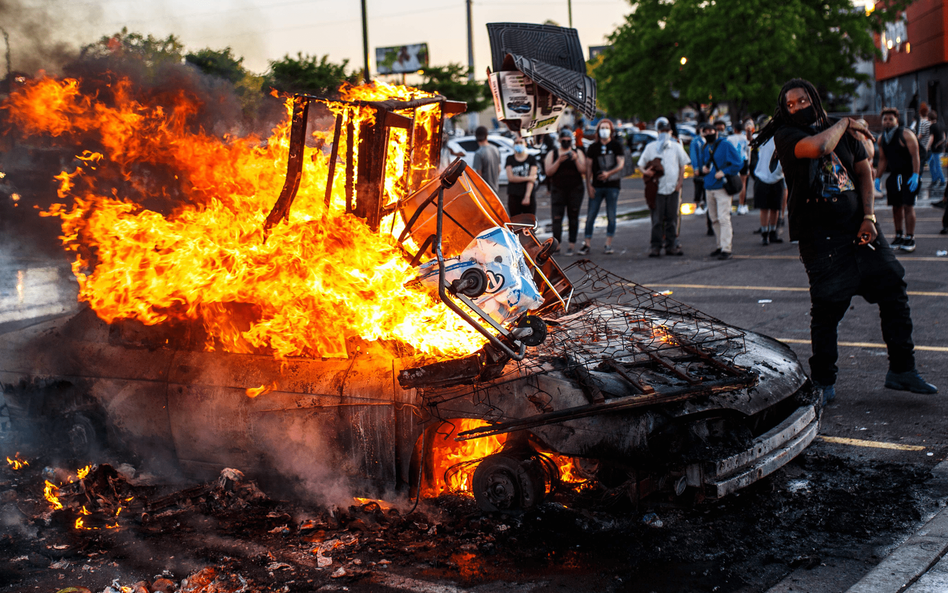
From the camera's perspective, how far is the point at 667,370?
13.3 feet

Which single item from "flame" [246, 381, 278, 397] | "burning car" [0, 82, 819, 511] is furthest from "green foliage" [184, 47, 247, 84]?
"flame" [246, 381, 278, 397]

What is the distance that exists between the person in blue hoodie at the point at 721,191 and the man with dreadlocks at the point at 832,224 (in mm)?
6453

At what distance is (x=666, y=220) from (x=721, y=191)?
871mm

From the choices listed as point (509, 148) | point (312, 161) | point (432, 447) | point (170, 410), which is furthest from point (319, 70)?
point (509, 148)

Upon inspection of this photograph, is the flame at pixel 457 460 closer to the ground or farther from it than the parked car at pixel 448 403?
closer to the ground

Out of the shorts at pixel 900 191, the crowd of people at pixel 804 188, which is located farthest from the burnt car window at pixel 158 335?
the shorts at pixel 900 191

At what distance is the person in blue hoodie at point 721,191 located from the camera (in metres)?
11.9

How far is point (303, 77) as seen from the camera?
308 inches

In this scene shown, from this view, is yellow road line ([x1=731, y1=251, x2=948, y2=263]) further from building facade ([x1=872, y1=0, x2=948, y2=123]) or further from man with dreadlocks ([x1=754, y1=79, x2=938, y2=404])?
building facade ([x1=872, y1=0, x2=948, y2=123])

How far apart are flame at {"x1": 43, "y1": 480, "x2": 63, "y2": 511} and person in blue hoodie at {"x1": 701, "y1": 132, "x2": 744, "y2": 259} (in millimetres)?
9501

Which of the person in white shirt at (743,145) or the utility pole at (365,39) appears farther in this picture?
the utility pole at (365,39)

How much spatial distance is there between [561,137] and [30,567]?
9845mm

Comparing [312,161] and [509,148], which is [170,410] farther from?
[509,148]

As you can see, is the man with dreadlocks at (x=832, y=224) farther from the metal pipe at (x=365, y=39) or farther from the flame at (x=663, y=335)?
the metal pipe at (x=365, y=39)
